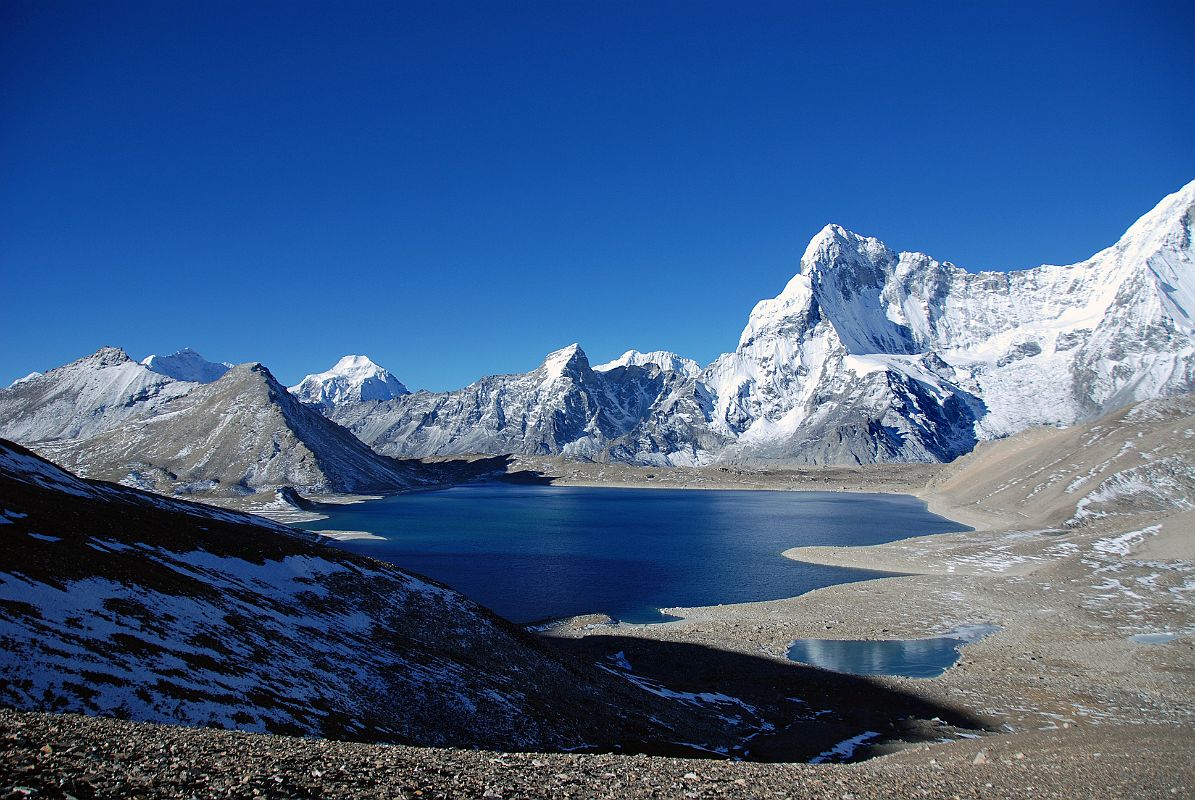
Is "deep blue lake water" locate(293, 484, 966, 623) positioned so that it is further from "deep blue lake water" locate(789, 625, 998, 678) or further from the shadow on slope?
"deep blue lake water" locate(789, 625, 998, 678)

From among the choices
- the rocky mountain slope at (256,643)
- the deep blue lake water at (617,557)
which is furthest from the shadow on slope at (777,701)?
the deep blue lake water at (617,557)

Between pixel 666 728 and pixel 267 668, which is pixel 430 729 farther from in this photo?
pixel 666 728

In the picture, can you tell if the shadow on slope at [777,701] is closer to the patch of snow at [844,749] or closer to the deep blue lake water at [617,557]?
the patch of snow at [844,749]

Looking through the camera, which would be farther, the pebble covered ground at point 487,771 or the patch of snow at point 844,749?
the patch of snow at point 844,749

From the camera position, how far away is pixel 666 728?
1458 inches

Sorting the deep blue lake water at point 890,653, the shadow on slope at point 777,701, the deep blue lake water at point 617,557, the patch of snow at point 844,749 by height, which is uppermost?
the patch of snow at point 844,749

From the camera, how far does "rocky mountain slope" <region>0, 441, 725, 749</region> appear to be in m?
22.3

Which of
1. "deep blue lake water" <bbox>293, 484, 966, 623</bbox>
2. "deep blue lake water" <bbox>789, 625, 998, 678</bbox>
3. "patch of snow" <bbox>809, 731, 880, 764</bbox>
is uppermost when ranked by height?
"patch of snow" <bbox>809, 731, 880, 764</bbox>

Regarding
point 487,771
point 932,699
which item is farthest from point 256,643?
point 932,699

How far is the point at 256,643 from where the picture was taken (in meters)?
30.3

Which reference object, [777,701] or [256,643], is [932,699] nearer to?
[777,701]

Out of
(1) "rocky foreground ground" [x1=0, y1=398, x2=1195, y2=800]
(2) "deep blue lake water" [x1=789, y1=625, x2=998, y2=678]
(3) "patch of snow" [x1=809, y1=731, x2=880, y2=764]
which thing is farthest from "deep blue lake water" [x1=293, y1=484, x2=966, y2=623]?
(3) "patch of snow" [x1=809, y1=731, x2=880, y2=764]

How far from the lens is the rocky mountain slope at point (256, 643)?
2228 centimetres

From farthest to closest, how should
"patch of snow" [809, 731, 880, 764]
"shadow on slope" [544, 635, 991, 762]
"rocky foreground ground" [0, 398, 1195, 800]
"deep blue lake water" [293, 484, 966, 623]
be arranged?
"deep blue lake water" [293, 484, 966, 623], "shadow on slope" [544, 635, 991, 762], "patch of snow" [809, 731, 880, 764], "rocky foreground ground" [0, 398, 1195, 800]
